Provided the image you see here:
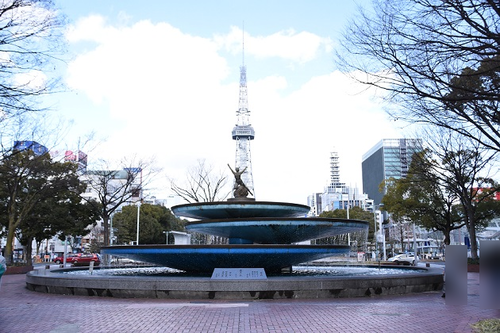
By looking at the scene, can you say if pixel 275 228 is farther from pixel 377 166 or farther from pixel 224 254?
pixel 377 166

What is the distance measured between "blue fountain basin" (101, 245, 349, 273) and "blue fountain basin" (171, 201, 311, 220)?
2.33 m

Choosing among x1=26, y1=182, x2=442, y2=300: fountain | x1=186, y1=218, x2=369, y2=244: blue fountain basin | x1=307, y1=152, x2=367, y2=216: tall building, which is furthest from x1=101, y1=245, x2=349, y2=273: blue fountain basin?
x1=307, y1=152, x2=367, y2=216: tall building

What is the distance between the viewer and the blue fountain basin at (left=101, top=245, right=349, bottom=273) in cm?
1426

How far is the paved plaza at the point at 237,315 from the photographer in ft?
27.2

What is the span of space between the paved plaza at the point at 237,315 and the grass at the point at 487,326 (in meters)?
0.16

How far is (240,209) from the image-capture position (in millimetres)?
17406

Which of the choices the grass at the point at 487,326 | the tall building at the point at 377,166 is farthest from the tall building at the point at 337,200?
the grass at the point at 487,326

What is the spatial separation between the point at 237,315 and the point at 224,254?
4.95 meters

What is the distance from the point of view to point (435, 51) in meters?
8.62

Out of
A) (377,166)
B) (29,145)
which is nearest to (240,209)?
(29,145)

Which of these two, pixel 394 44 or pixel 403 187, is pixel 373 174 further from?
pixel 394 44

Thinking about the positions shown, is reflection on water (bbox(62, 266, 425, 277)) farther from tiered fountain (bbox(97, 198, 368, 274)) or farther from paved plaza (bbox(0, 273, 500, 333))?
paved plaza (bbox(0, 273, 500, 333))

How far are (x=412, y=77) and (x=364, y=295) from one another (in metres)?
6.54

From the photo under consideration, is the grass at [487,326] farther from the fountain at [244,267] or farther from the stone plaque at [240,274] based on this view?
the stone plaque at [240,274]
